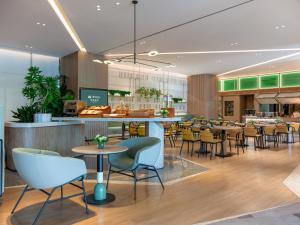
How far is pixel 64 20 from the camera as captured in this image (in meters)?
6.16

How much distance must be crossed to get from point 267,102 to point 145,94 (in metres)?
7.37

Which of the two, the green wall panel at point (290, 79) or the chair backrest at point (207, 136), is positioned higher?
the green wall panel at point (290, 79)

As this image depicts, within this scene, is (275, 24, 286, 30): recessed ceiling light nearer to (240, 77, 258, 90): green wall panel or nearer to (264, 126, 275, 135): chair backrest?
(264, 126, 275, 135): chair backrest

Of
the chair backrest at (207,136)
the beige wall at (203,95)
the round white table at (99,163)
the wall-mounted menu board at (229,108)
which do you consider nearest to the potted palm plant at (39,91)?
the round white table at (99,163)

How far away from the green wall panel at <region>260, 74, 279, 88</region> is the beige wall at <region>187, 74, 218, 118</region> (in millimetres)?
2817

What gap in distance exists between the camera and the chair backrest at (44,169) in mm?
2709

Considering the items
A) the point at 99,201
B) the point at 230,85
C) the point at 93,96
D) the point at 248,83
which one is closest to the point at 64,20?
the point at 93,96

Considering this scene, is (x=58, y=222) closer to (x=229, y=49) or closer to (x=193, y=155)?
(x=193, y=155)

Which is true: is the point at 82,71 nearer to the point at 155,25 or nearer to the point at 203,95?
the point at 155,25

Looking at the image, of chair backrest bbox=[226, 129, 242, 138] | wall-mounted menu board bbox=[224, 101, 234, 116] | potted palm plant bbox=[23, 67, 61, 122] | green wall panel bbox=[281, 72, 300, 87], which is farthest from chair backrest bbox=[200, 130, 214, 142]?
wall-mounted menu board bbox=[224, 101, 234, 116]

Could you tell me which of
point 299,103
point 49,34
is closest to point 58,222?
point 49,34

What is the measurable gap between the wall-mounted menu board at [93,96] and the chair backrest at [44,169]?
658cm

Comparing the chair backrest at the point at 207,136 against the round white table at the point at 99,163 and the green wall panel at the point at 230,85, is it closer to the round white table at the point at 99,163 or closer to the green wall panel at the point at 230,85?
the round white table at the point at 99,163

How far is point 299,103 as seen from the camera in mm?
12797
